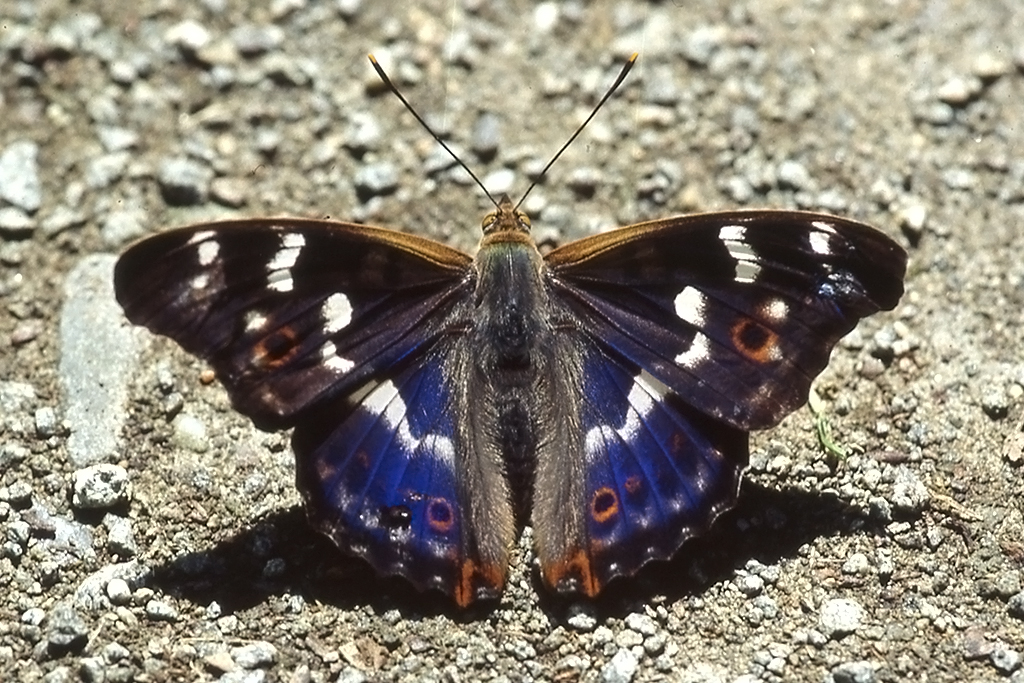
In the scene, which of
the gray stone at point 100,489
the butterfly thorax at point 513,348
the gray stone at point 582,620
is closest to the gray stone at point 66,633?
the gray stone at point 100,489

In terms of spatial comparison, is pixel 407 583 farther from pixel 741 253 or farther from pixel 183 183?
pixel 183 183

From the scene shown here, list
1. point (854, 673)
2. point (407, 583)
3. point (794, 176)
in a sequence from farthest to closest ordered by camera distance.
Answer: point (794, 176)
point (407, 583)
point (854, 673)

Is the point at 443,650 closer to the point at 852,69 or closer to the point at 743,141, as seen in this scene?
the point at 743,141

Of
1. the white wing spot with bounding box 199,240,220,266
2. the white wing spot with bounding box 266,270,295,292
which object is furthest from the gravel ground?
the white wing spot with bounding box 199,240,220,266

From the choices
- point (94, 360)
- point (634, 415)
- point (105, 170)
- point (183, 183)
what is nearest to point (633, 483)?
point (634, 415)

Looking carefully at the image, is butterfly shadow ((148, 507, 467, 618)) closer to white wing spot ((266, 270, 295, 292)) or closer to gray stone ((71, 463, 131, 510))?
gray stone ((71, 463, 131, 510))
